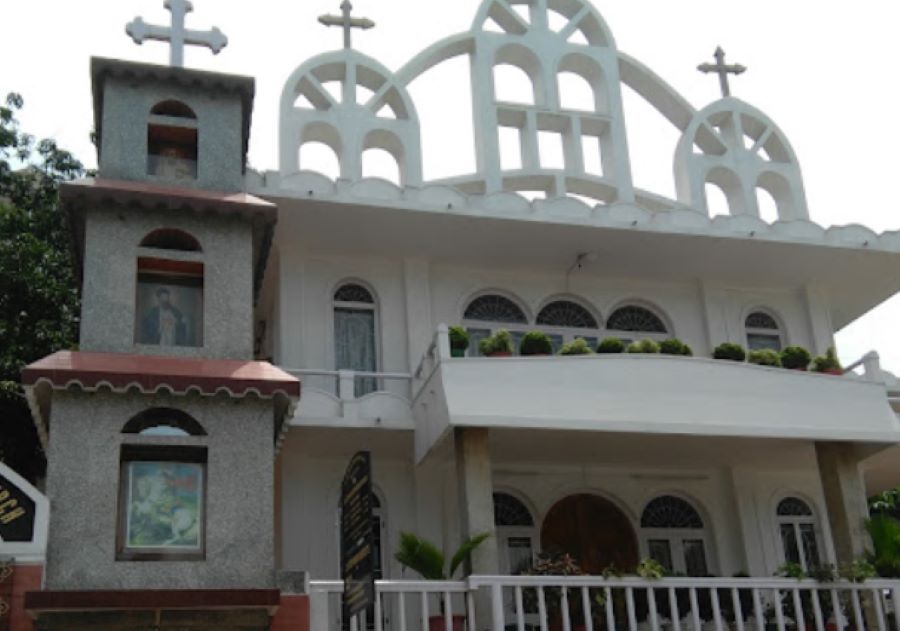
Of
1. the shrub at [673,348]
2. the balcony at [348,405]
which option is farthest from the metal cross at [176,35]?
the shrub at [673,348]

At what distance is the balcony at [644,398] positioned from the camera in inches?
596

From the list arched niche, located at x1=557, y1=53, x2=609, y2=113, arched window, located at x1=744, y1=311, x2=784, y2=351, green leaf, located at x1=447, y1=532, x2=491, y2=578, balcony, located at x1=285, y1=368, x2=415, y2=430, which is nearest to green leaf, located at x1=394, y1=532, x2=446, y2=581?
green leaf, located at x1=447, y1=532, x2=491, y2=578

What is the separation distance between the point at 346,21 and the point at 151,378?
9.42m

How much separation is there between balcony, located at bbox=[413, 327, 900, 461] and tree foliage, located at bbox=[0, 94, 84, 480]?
6587 millimetres

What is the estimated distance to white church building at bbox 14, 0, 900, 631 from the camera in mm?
15484

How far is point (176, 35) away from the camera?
50.0 feet

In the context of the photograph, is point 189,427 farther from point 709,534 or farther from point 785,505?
point 785,505

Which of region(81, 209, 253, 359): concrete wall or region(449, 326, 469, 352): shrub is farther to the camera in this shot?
region(449, 326, 469, 352): shrub

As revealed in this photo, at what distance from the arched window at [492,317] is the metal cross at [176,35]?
19.6ft

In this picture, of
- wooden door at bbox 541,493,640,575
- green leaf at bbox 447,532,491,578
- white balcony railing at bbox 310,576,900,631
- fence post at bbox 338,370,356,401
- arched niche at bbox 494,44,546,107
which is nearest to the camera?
white balcony railing at bbox 310,576,900,631

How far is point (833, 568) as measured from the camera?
15.2 m

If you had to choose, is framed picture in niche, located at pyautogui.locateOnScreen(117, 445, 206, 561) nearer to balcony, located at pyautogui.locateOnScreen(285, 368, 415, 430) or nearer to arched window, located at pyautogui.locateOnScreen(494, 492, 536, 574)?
balcony, located at pyautogui.locateOnScreen(285, 368, 415, 430)

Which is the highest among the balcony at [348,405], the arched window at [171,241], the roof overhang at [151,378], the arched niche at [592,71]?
the arched niche at [592,71]

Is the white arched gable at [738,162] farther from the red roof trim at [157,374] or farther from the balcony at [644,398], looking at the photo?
the red roof trim at [157,374]
